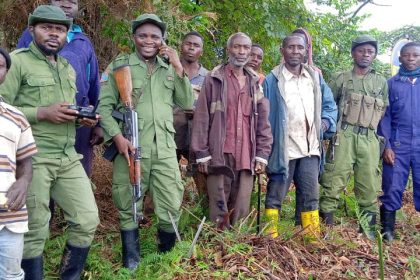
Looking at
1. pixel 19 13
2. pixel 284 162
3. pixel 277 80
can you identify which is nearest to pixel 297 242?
pixel 284 162

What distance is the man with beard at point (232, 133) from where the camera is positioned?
461 cm

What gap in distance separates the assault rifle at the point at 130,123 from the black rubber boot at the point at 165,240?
1.09 ft

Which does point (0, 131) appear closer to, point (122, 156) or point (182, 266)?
point (122, 156)

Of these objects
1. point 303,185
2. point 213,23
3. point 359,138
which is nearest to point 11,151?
point 303,185

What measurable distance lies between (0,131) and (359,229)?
417 centimetres

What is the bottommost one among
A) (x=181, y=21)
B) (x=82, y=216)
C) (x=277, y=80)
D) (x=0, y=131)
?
(x=82, y=216)

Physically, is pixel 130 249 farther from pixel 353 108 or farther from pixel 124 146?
pixel 353 108

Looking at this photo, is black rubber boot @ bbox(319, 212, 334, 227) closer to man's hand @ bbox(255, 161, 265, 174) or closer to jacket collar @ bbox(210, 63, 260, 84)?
man's hand @ bbox(255, 161, 265, 174)

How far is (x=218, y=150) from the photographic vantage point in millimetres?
4578

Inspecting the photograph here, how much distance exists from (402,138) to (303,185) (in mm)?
1491

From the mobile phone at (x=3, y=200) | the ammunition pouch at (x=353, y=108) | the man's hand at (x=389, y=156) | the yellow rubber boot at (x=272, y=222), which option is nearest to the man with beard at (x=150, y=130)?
the yellow rubber boot at (x=272, y=222)

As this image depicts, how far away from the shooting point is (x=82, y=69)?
4.38 meters

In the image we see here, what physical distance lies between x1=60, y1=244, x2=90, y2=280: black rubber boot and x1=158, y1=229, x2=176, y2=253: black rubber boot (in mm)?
766

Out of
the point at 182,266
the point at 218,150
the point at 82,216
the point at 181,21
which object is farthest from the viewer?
the point at 181,21
